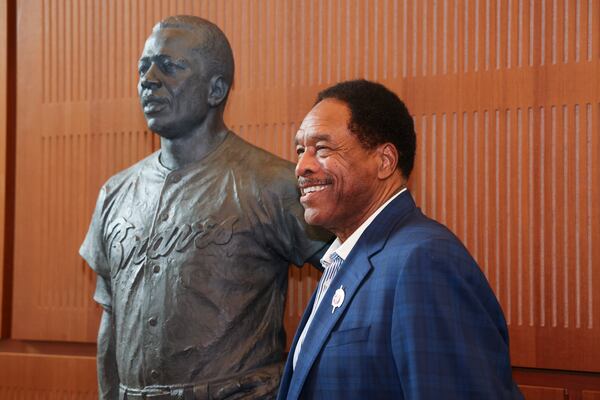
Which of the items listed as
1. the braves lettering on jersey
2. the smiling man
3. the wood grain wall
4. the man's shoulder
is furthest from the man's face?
the wood grain wall

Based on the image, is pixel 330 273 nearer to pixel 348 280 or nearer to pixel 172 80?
pixel 348 280

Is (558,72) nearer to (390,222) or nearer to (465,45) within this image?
(465,45)

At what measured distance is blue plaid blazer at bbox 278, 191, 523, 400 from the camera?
1.44 metres

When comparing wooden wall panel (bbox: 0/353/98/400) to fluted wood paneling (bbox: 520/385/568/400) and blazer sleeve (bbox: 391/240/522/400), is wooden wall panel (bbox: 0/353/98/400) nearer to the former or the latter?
fluted wood paneling (bbox: 520/385/568/400)

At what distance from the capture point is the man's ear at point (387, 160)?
1.81m

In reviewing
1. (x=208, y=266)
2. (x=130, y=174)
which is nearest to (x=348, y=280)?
(x=208, y=266)

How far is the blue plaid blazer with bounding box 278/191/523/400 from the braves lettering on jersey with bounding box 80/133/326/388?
2.68 feet

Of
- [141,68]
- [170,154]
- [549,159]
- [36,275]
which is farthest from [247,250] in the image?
[36,275]

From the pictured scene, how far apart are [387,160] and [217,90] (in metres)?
0.98

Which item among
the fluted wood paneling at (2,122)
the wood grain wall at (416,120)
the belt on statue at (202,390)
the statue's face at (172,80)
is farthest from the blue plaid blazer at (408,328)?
the fluted wood paneling at (2,122)

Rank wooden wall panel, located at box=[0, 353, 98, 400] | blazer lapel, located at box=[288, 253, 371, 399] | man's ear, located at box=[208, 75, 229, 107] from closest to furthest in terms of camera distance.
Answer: blazer lapel, located at box=[288, 253, 371, 399] < man's ear, located at box=[208, 75, 229, 107] < wooden wall panel, located at box=[0, 353, 98, 400]

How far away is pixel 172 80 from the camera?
256cm

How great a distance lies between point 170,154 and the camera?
268cm

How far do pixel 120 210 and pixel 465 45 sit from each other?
1465 mm
